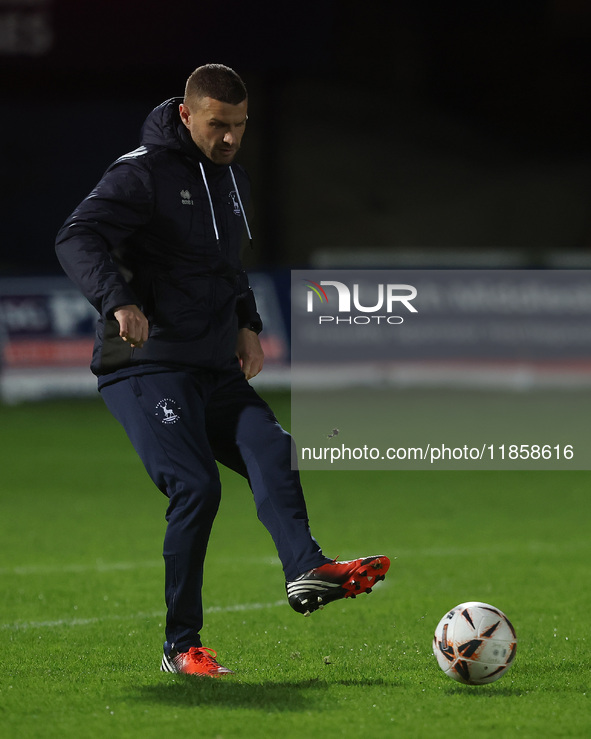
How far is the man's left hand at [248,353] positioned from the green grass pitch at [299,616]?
4.21 ft

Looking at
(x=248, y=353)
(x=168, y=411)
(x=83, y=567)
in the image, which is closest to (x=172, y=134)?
(x=248, y=353)

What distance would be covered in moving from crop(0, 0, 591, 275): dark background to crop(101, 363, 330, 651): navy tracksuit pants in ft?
61.8

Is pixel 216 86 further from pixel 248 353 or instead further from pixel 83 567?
pixel 83 567

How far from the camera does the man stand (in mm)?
4867

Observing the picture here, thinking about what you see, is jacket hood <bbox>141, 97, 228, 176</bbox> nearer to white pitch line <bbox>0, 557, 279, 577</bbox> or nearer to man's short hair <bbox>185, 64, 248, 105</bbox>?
man's short hair <bbox>185, 64, 248, 105</bbox>

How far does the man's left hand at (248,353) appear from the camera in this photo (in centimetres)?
539

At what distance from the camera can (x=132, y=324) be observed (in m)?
4.61

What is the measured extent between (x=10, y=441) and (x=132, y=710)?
1082 centimetres

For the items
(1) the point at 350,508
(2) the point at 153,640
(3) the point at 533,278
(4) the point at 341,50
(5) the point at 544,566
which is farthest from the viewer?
(4) the point at 341,50

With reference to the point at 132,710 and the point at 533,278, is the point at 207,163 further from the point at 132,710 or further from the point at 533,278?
the point at 533,278

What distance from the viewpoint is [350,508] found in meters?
10.6

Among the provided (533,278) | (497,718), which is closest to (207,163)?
(497,718)

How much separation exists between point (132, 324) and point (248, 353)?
0.89 m

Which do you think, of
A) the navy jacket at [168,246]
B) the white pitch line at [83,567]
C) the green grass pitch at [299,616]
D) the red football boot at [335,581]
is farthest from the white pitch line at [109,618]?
the red football boot at [335,581]
